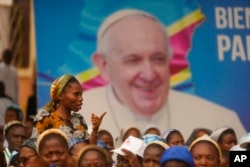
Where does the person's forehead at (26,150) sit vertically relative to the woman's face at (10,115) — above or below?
below

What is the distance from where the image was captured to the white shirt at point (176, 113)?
16906mm

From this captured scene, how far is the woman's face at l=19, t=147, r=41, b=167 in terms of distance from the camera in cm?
1124

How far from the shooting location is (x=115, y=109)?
17.0 meters

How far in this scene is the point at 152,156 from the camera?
36.9 feet

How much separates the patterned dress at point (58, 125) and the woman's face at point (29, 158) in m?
0.35

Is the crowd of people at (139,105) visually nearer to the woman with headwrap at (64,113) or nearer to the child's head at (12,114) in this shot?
the child's head at (12,114)

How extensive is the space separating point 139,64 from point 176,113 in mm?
918

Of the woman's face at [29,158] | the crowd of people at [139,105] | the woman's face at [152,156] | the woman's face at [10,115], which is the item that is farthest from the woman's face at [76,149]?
the woman's face at [10,115]

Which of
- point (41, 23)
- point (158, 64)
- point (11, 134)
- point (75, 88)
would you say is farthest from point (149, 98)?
point (75, 88)

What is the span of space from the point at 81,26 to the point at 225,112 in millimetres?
2422

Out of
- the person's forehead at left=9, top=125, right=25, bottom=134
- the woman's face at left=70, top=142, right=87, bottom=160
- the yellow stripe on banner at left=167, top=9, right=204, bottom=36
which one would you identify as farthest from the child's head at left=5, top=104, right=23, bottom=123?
the woman's face at left=70, top=142, right=87, bottom=160

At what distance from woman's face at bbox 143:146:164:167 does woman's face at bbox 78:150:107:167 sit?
997 mm

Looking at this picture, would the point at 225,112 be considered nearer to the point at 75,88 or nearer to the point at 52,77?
the point at 52,77

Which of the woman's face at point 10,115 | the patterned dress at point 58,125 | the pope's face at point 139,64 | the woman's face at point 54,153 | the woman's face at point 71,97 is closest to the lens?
the woman's face at point 54,153
